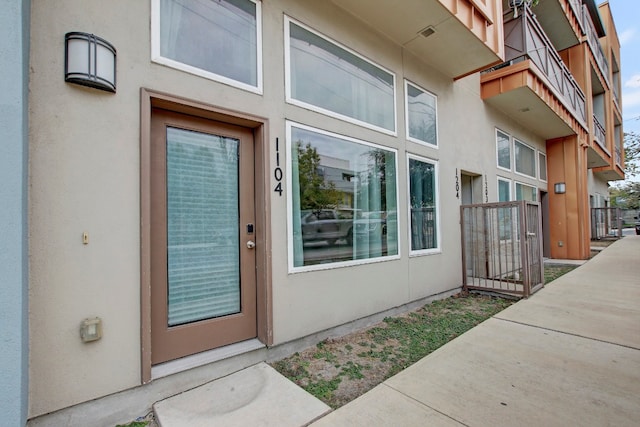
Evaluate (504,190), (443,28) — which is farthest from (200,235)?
(504,190)

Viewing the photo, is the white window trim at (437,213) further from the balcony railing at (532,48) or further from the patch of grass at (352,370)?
the balcony railing at (532,48)

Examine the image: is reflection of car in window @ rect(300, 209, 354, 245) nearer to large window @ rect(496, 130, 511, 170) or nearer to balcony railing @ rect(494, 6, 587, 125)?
large window @ rect(496, 130, 511, 170)

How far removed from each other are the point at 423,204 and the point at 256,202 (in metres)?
3.12

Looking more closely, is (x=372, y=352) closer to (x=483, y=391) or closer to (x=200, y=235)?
(x=483, y=391)

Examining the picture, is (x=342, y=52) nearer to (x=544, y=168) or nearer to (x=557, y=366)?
(x=557, y=366)

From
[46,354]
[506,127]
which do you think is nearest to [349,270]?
[46,354]

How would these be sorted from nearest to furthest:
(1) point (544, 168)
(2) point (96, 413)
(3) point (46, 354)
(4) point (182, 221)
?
1. (3) point (46, 354)
2. (2) point (96, 413)
3. (4) point (182, 221)
4. (1) point (544, 168)

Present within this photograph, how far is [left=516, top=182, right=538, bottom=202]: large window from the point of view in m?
7.82

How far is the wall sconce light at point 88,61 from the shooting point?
195 centimetres

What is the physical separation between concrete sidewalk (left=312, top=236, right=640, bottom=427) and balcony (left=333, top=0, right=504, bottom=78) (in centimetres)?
416

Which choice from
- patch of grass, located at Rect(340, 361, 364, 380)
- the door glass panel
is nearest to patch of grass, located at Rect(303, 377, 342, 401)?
patch of grass, located at Rect(340, 361, 364, 380)

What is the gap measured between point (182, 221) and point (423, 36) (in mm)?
4285

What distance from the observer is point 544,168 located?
9375mm

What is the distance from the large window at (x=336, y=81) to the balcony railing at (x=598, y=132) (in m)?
10.7
